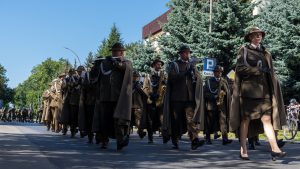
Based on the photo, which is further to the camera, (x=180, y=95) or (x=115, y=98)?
(x=180, y=95)

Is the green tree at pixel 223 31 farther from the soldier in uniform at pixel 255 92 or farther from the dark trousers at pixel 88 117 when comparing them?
the soldier in uniform at pixel 255 92

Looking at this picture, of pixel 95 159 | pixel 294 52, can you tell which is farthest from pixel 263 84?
pixel 294 52

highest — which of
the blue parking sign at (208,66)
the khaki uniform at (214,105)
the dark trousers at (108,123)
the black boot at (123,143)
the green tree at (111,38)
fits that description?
the green tree at (111,38)

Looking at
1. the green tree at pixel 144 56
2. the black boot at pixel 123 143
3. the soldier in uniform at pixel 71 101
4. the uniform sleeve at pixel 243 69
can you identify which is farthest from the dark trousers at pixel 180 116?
the green tree at pixel 144 56

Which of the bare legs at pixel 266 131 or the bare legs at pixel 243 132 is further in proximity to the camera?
the bare legs at pixel 243 132

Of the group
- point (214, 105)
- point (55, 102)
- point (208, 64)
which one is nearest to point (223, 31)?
point (208, 64)

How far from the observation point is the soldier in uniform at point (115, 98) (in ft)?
34.3

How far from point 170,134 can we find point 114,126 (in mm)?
1189

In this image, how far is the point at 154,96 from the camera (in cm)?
1473

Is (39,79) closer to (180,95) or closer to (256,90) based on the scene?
(180,95)

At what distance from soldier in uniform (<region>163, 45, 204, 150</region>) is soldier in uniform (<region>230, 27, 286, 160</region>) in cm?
227

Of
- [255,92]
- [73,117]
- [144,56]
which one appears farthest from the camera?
[144,56]

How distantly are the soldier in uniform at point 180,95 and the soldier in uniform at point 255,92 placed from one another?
227 cm

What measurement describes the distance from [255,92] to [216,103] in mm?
5457
